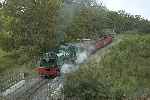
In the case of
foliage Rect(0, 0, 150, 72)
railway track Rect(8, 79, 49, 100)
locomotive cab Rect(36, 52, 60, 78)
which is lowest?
railway track Rect(8, 79, 49, 100)

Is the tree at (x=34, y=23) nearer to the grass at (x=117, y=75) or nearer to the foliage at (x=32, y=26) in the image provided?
the foliage at (x=32, y=26)

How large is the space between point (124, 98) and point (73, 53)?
49.9 ft

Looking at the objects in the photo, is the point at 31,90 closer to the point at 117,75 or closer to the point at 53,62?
the point at 53,62

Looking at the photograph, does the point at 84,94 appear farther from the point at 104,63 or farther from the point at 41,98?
the point at 104,63

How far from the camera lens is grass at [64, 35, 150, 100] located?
886 inches

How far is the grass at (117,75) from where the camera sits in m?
22.5

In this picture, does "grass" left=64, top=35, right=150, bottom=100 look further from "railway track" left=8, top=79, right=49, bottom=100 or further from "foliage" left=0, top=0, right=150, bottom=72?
"foliage" left=0, top=0, right=150, bottom=72

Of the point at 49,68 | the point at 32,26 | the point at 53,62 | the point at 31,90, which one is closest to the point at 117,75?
the point at 53,62

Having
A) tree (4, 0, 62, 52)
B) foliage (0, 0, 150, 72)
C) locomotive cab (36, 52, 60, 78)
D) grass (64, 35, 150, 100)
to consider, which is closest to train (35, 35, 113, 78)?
locomotive cab (36, 52, 60, 78)

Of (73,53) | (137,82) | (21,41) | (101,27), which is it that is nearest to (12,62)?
(21,41)

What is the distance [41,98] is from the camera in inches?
906

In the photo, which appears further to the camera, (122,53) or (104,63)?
(122,53)

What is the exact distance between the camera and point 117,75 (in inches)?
1250

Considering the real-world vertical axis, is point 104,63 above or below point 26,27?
below
